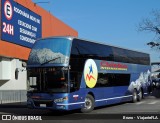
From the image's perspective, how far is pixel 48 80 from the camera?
703 inches

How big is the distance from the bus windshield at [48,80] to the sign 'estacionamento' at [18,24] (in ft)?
39.4

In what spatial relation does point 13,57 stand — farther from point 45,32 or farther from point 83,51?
point 83,51

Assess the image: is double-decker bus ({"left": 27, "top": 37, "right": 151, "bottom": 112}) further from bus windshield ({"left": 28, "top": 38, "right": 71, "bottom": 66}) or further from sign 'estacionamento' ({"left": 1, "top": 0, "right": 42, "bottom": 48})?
sign 'estacionamento' ({"left": 1, "top": 0, "right": 42, "bottom": 48})

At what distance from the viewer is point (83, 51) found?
19.1m

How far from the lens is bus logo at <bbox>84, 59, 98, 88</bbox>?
1900cm

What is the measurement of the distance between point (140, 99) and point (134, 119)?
1200 centimetres

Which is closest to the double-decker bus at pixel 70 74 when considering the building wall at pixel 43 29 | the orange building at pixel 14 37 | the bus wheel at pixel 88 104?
the bus wheel at pixel 88 104

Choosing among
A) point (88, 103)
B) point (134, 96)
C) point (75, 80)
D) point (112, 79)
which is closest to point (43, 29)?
point (134, 96)

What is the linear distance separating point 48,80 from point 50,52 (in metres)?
1.28

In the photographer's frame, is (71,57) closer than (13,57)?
Yes

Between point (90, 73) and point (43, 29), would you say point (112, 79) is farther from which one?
point (43, 29)

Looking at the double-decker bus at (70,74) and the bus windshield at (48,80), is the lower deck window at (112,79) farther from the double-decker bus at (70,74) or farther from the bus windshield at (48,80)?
the bus windshield at (48,80)

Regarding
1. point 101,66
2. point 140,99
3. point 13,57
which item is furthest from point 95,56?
point 13,57

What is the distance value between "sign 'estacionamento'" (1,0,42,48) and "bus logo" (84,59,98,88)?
38.6 feet
